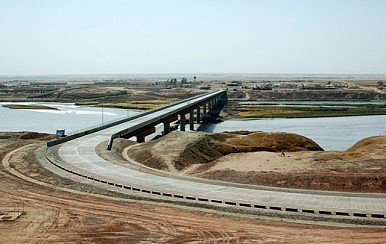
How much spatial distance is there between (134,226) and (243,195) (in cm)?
849

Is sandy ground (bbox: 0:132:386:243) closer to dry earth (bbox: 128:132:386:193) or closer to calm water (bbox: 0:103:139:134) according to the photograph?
dry earth (bbox: 128:132:386:193)

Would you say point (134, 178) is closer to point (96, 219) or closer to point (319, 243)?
point (96, 219)

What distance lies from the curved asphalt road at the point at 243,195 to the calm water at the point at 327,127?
119 ft

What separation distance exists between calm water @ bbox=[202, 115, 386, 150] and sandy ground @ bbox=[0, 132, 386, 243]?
43088mm

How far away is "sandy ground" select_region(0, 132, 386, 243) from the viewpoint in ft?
77.6

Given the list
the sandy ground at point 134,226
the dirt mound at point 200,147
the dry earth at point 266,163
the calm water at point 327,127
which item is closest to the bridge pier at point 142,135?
the dirt mound at point 200,147

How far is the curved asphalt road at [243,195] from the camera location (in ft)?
92.1

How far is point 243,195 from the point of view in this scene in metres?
31.2

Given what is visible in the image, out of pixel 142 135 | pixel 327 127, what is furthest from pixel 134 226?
pixel 327 127

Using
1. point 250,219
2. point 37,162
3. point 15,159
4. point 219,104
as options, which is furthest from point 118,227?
point 219,104

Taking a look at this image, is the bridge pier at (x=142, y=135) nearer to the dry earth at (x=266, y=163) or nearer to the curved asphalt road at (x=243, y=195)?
the dry earth at (x=266, y=163)

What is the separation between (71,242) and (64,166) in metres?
18.9

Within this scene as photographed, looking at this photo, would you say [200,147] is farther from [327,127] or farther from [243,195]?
[327,127]

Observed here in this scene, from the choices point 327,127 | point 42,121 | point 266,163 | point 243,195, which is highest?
point 266,163
